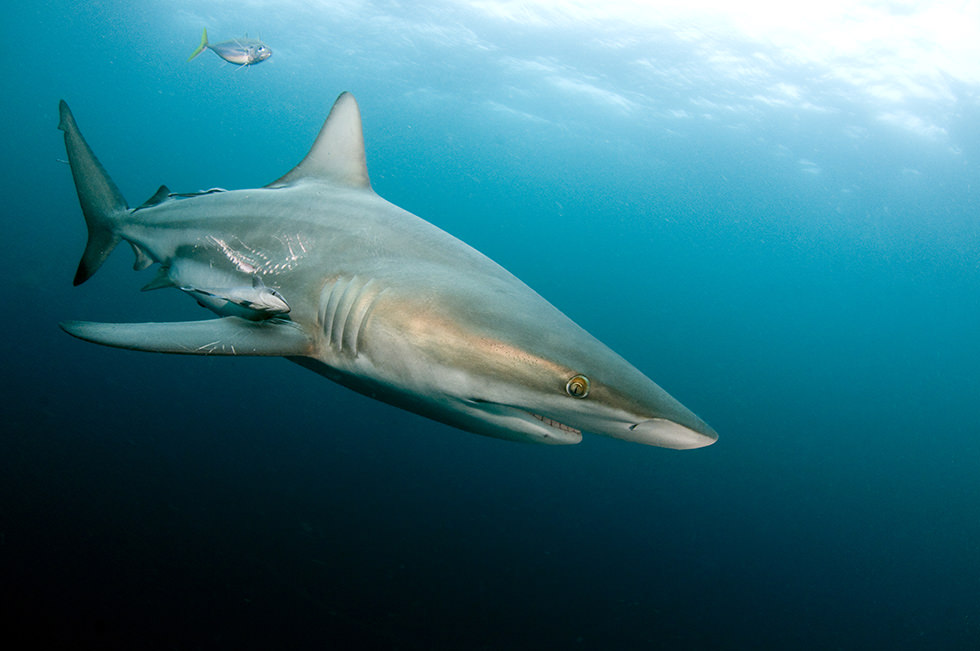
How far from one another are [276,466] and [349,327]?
4397 mm

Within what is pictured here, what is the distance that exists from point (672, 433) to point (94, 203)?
4106 mm

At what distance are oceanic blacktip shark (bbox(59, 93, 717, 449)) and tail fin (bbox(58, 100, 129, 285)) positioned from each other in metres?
0.09

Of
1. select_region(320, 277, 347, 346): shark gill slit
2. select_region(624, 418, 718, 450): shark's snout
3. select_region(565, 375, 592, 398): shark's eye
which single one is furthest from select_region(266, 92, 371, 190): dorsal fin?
select_region(624, 418, 718, 450): shark's snout

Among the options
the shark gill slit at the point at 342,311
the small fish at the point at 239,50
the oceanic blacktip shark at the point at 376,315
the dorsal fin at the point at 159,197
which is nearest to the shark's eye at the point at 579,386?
the oceanic blacktip shark at the point at 376,315

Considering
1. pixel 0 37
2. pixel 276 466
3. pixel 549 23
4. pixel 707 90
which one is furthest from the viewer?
pixel 0 37

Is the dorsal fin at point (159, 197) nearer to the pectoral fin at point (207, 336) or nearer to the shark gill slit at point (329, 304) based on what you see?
the pectoral fin at point (207, 336)

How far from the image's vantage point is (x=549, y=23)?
78.7 ft

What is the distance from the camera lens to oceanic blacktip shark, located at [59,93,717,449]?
1.73 meters

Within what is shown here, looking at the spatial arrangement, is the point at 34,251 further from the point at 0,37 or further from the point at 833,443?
the point at 0,37

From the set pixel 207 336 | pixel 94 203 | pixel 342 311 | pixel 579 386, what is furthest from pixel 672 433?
pixel 94 203

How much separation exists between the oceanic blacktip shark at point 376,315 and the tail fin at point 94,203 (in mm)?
89

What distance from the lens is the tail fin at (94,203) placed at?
11.3 ft

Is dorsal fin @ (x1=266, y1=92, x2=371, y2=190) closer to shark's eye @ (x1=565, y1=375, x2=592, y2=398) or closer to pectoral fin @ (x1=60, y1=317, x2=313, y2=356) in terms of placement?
pectoral fin @ (x1=60, y1=317, x2=313, y2=356)

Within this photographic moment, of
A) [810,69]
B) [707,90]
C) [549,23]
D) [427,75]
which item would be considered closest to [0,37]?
[427,75]
